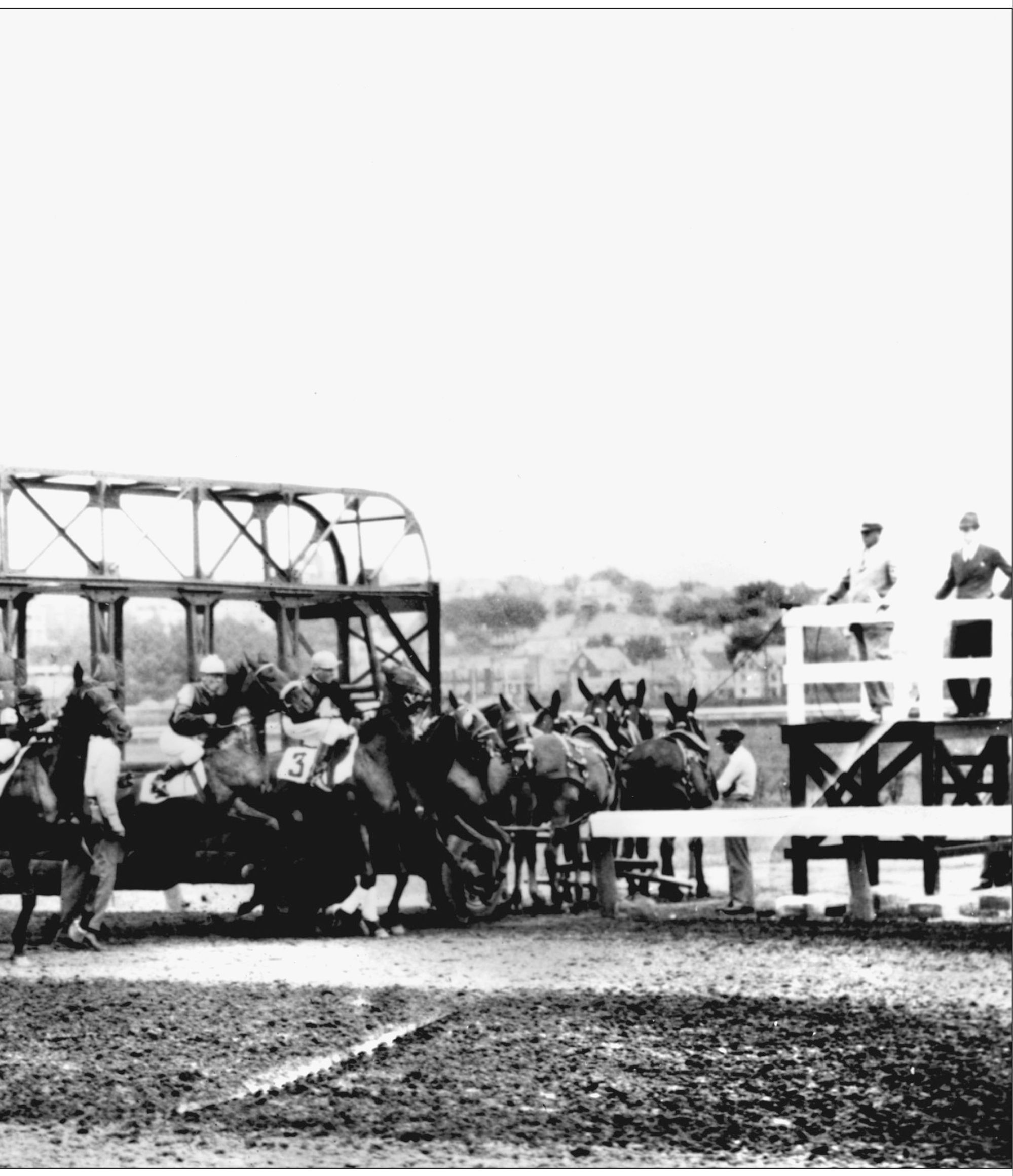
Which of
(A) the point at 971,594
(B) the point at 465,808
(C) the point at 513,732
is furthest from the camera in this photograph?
(B) the point at 465,808

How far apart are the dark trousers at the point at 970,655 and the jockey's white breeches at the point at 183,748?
99.2 inches

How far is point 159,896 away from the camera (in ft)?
22.3

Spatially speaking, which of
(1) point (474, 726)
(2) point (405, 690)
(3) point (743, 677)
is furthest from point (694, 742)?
(1) point (474, 726)

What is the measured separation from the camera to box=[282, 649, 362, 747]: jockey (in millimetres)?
5879

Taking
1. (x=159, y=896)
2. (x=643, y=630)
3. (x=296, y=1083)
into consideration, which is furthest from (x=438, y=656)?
(x=159, y=896)

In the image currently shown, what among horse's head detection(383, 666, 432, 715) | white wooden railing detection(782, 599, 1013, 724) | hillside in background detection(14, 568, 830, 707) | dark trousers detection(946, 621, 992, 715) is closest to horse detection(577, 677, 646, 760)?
hillside in background detection(14, 568, 830, 707)

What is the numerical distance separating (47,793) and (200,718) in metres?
0.70

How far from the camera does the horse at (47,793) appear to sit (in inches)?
238

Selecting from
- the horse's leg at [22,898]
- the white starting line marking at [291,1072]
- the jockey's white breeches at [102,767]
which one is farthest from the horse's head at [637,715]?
the horse's leg at [22,898]

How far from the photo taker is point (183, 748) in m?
6.61

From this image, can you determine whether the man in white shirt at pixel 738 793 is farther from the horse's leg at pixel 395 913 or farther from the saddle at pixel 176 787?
the saddle at pixel 176 787

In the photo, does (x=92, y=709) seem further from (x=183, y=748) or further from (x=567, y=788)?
(x=567, y=788)

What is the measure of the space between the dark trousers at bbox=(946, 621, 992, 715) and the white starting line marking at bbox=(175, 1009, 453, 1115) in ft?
5.83

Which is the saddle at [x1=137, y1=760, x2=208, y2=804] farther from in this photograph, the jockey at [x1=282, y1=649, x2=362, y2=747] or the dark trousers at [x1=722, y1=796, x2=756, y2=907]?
the dark trousers at [x1=722, y1=796, x2=756, y2=907]
